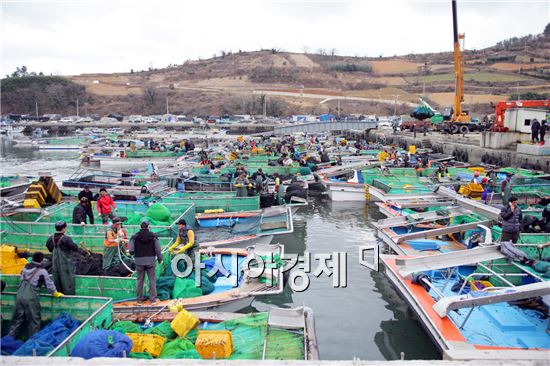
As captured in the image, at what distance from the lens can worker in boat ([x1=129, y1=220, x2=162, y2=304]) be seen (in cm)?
797

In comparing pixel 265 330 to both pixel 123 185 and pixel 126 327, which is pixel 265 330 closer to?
pixel 126 327

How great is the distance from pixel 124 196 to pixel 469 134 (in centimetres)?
3316

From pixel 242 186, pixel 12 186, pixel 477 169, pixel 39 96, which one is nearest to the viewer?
pixel 242 186

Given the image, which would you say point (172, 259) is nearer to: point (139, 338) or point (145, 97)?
point (139, 338)

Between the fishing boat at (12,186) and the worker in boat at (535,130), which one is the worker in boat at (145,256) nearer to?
the fishing boat at (12,186)

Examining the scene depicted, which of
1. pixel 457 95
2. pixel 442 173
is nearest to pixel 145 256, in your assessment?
pixel 442 173

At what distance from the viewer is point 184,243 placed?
9820mm

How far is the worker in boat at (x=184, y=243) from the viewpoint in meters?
9.51

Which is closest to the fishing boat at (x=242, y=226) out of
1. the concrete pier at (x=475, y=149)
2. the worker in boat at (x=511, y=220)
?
the worker in boat at (x=511, y=220)

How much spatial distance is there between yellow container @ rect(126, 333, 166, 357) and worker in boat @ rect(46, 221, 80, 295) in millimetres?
2135

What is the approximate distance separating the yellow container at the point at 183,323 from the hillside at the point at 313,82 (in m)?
83.8

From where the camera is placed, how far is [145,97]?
336 feet

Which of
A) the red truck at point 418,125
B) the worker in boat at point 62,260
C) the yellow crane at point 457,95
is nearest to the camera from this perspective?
the worker in boat at point 62,260

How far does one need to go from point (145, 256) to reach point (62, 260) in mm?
1440
